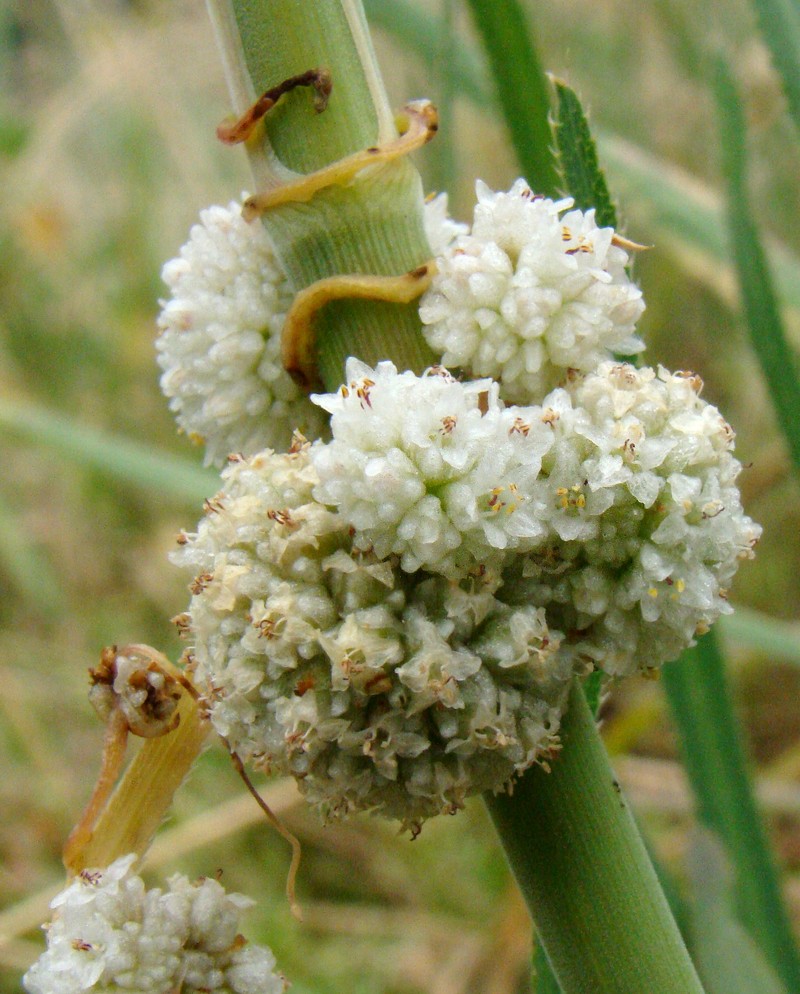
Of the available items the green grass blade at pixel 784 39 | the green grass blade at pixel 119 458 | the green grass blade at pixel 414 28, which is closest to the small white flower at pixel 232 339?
the green grass blade at pixel 784 39

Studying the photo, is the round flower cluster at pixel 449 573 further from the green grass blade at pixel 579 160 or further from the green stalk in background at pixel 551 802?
the green grass blade at pixel 579 160

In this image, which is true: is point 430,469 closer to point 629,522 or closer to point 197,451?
point 629,522

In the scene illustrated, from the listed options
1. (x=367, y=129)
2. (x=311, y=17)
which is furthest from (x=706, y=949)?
(x=311, y=17)

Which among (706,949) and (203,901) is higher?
(203,901)

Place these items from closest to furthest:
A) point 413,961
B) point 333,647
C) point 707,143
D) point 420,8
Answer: point 333,647 → point 420,8 → point 413,961 → point 707,143

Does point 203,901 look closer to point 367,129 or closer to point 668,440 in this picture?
point 668,440

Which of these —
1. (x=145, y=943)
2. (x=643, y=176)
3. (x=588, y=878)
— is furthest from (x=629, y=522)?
(x=643, y=176)

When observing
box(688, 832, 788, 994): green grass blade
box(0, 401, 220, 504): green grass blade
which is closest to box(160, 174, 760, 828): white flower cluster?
box(688, 832, 788, 994): green grass blade

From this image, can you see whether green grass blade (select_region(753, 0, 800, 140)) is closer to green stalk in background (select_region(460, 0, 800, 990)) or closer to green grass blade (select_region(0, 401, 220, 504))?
green stalk in background (select_region(460, 0, 800, 990))
